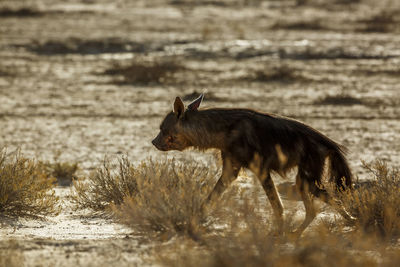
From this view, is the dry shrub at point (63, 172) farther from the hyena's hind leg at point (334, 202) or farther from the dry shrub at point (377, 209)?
the dry shrub at point (377, 209)

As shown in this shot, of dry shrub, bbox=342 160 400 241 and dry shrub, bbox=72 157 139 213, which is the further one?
dry shrub, bbox=72 157 139 213

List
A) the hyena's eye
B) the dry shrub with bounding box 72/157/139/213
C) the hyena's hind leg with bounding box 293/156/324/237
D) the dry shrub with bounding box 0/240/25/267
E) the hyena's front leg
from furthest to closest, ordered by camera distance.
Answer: the dry shrub with bounding box 72/157/139/213
the hyena's eye
the hyena's front leg
the hyena's hind leg with bounding box 293/156/324/237
the dry shrub with bounding box 0/240/25/267

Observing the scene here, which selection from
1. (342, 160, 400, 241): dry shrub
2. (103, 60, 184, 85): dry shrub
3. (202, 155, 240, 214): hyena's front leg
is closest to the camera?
(342, 160, 400, 241): dry shrub

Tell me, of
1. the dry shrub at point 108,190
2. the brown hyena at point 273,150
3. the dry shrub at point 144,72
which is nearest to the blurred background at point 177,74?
the dry shrub at point 144,72

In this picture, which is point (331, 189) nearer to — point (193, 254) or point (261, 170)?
point (261, 170)

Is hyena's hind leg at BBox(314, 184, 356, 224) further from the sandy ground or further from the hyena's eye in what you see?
the sandy ground

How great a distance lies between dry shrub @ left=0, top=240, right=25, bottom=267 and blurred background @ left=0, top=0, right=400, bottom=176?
5.07 m

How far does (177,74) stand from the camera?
62.0 ft

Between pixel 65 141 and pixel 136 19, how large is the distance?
20.7m

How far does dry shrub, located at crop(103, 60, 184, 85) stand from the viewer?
1789cm

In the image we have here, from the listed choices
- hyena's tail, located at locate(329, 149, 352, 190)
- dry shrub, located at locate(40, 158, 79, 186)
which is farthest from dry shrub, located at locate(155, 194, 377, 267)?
dry shrub, located at locate(40, 158, 79, 186)

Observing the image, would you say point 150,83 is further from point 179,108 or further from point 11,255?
point 11,255

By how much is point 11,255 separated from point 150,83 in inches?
503

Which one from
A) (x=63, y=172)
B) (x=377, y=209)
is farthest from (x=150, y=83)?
(x=377, y=209)
